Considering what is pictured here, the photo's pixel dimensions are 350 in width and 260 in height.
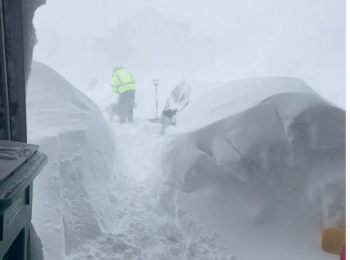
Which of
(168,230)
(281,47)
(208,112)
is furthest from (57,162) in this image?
(281,47)

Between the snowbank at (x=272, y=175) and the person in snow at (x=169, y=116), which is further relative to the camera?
the person in snow at (x=169, y=116)

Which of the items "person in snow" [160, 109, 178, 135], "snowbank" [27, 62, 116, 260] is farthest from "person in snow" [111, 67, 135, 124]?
"snowbank" [27, 62, 116, 260]

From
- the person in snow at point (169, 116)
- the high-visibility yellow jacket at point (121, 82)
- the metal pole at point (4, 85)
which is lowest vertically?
the person in snow at point (169, 116)

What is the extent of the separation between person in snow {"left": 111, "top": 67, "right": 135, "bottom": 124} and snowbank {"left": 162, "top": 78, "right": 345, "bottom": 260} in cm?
417

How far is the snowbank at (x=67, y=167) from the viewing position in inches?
109

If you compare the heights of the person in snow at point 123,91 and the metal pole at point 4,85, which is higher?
the metal pole at point 4,85

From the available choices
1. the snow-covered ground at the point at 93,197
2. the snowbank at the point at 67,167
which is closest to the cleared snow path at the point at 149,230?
the snow-covered ground at the point at 93,197

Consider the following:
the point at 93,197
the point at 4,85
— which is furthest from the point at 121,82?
the point at 4,85

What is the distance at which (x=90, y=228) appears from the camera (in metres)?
3.03

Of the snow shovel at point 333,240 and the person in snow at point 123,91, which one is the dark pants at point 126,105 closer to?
the person in snow at point 123,91

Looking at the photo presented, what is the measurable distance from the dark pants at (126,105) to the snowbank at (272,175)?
4182 mm

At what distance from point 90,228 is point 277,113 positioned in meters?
1.79

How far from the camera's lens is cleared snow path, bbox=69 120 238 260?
293 cm

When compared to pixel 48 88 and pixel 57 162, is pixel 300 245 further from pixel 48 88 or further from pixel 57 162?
pixel 48 88
